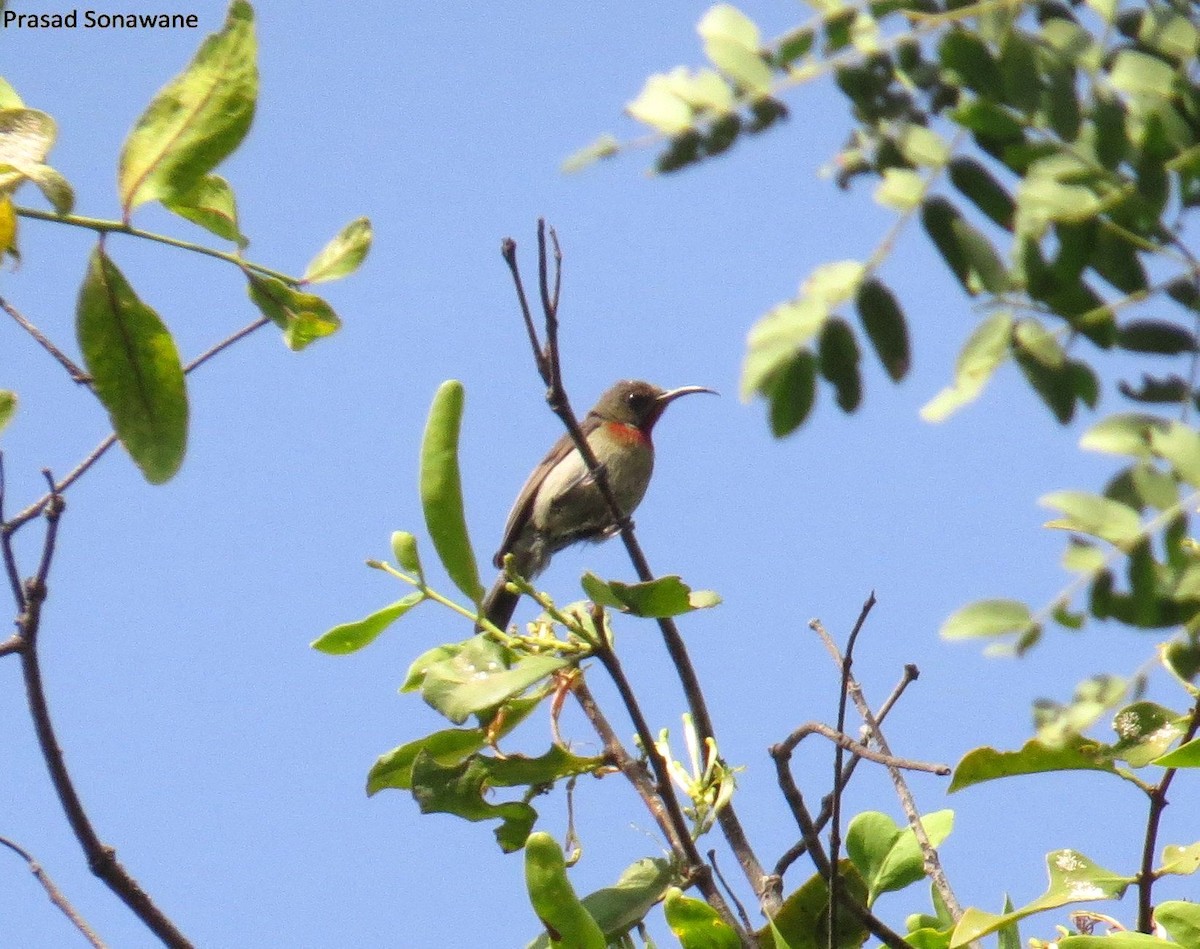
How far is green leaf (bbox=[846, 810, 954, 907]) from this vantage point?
2807 millimetres

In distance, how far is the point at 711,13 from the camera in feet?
6.04

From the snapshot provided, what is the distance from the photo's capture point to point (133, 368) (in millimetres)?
2027

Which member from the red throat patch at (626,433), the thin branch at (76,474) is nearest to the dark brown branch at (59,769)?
the thin branch at (76,474)

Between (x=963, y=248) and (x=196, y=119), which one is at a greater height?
(x=196, y=119)

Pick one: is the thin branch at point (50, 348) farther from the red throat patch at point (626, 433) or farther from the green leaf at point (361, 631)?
the red throat patch at point (626, 433)

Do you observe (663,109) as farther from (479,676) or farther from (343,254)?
(479,676)

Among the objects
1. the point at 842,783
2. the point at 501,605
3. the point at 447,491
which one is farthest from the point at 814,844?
the point at 501,605

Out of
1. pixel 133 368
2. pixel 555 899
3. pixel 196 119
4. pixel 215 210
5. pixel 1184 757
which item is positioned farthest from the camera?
pixel 555 899

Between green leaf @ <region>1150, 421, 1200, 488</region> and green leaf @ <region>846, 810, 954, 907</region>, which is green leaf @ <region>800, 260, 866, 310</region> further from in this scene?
green leaf @ <region>846, 810, 954, 907</region>

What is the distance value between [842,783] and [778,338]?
979mm

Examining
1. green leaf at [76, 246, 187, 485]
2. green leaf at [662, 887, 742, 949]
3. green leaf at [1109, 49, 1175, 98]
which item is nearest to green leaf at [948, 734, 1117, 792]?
green leaf at [662, 887, 742, 949]

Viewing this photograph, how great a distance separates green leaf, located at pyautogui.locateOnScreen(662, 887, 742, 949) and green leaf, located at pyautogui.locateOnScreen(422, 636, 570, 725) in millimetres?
421

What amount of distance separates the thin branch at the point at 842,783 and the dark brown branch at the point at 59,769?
0.99m

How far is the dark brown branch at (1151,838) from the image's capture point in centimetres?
234
